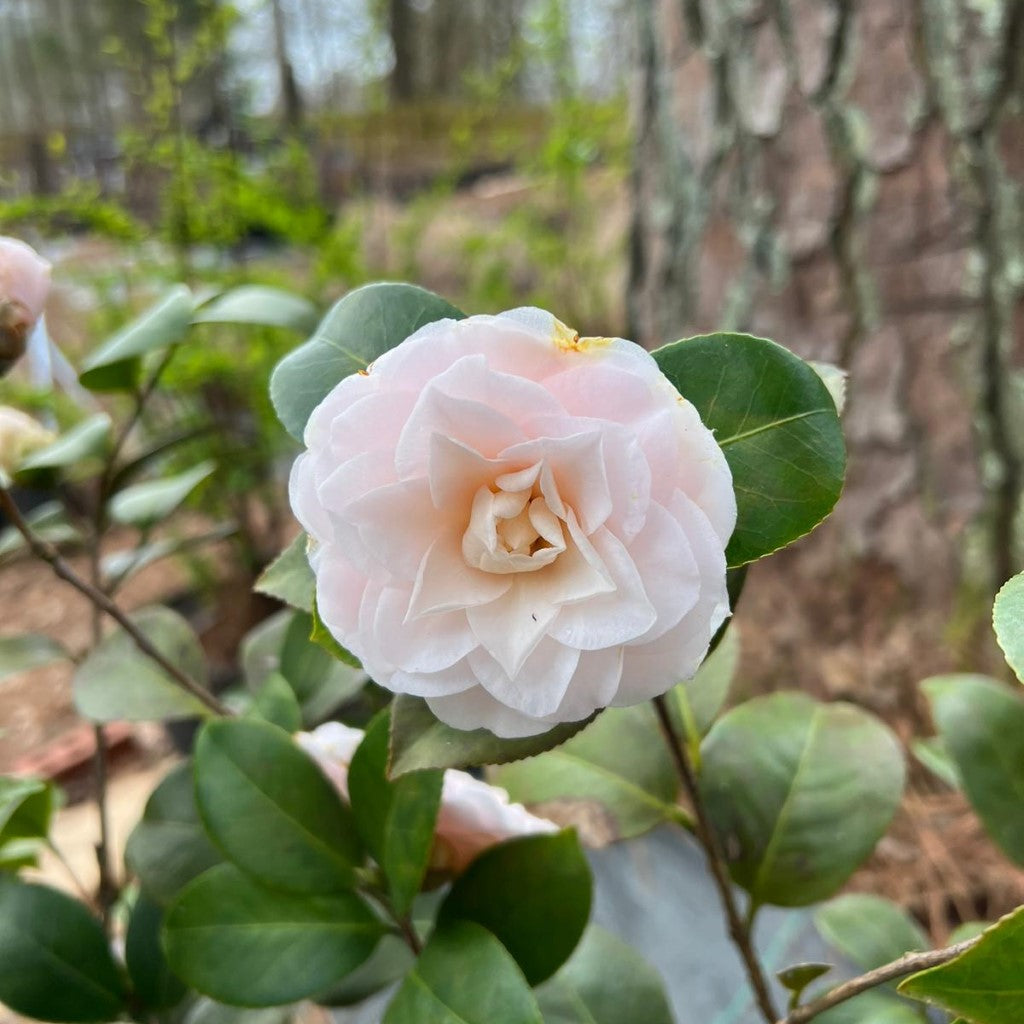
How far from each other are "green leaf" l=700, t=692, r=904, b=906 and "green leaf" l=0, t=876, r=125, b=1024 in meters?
0.37

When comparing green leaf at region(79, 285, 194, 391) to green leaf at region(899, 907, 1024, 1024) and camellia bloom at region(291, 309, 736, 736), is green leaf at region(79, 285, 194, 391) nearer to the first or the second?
camellia bloom at region(291, 309, 736, 736)

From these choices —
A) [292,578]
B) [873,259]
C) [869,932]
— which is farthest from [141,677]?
[873,259]

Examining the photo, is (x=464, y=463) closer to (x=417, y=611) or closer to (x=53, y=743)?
(x=417, y=611)

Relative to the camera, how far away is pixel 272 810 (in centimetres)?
39

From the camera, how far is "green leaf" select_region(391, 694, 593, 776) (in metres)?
0.26

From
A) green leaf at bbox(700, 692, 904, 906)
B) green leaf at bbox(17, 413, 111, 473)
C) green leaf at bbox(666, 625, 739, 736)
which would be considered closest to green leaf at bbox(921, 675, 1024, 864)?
green leaf at bbox(700, 692, 904, 906)

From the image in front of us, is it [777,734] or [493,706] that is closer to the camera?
[493,706]

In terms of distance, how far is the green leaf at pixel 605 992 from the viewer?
0.45 meters

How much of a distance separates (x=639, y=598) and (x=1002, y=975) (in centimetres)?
15

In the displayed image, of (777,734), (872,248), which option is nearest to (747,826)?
(777,734)

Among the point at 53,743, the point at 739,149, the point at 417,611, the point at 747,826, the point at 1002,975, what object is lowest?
the point at 53,743

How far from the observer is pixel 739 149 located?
0.97 meters

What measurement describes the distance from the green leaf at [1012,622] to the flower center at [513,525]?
0.40 feet

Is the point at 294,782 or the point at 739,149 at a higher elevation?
the point at 739,149
